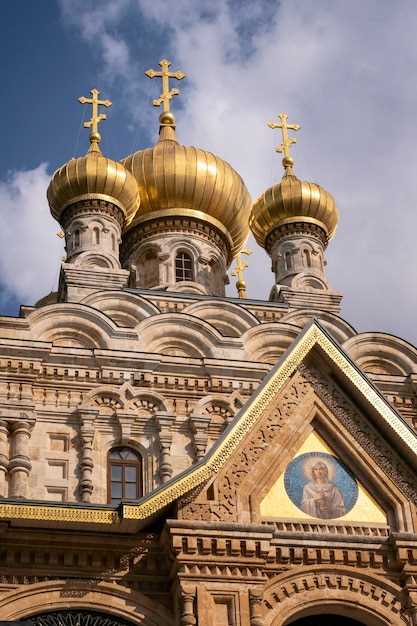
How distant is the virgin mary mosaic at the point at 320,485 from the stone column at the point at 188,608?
106cm

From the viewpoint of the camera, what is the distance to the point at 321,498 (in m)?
8.73

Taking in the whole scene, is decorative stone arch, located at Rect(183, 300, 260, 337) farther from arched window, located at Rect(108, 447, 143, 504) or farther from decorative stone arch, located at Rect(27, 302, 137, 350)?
arched window, located at Rect(108, 447, 143, 504)

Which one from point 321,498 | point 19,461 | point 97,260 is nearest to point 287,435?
point 321,498

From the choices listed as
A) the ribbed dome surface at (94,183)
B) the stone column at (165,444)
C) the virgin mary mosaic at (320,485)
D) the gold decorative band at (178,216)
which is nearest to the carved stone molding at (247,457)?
the virgin mary mosaic at (320,485)

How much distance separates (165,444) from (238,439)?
7.84ft

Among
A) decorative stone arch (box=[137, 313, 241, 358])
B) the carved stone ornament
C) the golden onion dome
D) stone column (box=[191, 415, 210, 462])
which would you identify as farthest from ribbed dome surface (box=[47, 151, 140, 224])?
the carved stone ornament

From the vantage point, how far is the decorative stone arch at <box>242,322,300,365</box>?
1268 centimetres

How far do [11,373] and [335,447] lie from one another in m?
3.50

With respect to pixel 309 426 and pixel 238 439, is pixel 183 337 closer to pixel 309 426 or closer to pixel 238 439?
pixel 309 426

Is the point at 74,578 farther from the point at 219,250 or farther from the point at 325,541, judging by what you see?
the point at 219,250

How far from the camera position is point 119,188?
15102mm

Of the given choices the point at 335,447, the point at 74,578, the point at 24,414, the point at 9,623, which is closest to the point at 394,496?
the point at 335,447

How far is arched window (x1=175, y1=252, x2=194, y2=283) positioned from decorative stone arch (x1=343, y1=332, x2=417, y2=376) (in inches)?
133

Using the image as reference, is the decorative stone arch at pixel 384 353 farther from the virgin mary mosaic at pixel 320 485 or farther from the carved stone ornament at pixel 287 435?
A: the virgin mary mosaic at pixel 320 485
